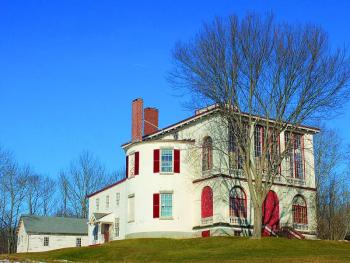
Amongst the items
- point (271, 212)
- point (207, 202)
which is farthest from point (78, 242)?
point (271, 212)

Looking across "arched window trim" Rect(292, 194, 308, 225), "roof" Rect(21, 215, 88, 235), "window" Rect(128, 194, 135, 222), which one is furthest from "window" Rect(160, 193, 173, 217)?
"roof" Rect(21, 215, 88, 235)

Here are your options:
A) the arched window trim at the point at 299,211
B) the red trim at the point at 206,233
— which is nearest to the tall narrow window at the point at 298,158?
the arched window trim at the point at 299,211

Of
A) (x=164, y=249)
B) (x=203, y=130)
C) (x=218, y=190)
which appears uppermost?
(x=203, y=130)

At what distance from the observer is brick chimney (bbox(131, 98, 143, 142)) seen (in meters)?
52.3

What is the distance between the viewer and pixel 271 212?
47969 mm

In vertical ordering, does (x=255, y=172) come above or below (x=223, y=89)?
below

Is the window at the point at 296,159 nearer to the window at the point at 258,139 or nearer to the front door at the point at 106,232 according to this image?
the window at the point at 258,139

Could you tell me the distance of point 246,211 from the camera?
153 ft

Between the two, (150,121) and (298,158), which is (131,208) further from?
(298,158)

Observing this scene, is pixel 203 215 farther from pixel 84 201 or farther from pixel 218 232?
pixel 84 201

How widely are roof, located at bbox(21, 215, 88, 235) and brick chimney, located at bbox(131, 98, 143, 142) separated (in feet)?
73.3

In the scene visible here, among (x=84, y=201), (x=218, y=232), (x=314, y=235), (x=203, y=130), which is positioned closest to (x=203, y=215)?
(x=218, y=232)

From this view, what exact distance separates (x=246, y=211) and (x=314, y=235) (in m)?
7.69

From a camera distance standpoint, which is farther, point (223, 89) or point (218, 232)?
point (218, 232)
